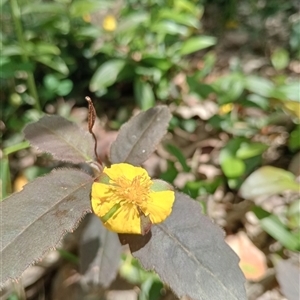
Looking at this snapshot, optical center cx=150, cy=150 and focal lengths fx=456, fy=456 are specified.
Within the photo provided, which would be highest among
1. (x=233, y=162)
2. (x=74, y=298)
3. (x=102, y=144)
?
(x=102, y=144)

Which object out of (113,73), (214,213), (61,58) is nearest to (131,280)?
(214,213)

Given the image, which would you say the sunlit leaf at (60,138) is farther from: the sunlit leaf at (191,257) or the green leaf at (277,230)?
the green leaf at (277,230)

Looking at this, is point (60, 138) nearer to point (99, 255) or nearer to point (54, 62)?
point (99, 255)

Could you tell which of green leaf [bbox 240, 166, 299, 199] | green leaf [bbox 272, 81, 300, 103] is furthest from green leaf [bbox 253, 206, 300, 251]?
green leaf [bbox 272, 81, 300, 103]

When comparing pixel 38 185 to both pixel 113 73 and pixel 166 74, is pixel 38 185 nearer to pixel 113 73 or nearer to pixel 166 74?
pixel 113 73

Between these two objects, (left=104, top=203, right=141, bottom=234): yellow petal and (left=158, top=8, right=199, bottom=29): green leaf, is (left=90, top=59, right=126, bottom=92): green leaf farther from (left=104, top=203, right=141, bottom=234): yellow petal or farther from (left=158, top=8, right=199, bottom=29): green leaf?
(left=104, top=203, right=141, bottom=234): yellow petal

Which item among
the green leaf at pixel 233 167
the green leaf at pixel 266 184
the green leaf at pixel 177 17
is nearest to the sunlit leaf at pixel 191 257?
the green leaf at pixel 266 184

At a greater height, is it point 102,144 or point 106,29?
point 106,29
